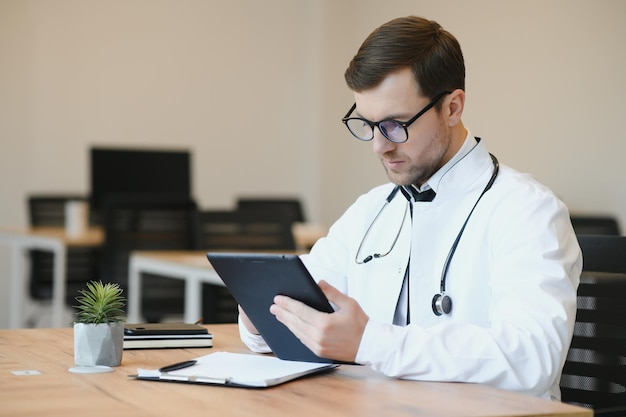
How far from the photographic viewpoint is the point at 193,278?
12.5ft

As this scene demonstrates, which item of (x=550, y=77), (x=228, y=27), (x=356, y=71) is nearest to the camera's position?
(x=356, y=71)

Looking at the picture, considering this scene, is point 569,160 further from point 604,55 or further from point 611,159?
point 604,55

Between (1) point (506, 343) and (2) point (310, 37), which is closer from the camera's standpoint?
(1) point (506, 343)

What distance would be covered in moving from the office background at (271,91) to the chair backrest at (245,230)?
2.01 metres

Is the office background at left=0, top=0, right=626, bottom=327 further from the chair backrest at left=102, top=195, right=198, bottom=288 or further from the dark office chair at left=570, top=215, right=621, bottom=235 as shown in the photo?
the chair backrest at left=102, top=195, right=198, bottom=288

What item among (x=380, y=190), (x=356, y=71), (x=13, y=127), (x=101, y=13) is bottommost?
(x=380, y=190)

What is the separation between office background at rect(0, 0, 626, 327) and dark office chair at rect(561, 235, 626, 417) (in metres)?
3.50

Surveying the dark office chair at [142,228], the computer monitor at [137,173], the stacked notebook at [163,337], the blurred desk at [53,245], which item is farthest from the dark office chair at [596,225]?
the stacked notebook at [163,337]

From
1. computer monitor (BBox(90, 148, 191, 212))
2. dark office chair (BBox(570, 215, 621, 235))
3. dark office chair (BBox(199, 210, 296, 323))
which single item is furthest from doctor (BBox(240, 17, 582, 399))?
computer monitor (BBox(90, 148, 191, 212))

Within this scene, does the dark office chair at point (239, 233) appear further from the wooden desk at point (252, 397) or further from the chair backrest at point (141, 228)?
the wooden desk at point (252, 397)

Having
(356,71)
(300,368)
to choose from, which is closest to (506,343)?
(300,368)

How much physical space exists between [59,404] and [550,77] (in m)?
4.93

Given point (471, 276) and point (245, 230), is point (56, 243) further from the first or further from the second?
point (471, 276)

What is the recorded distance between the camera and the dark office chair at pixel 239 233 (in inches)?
163
